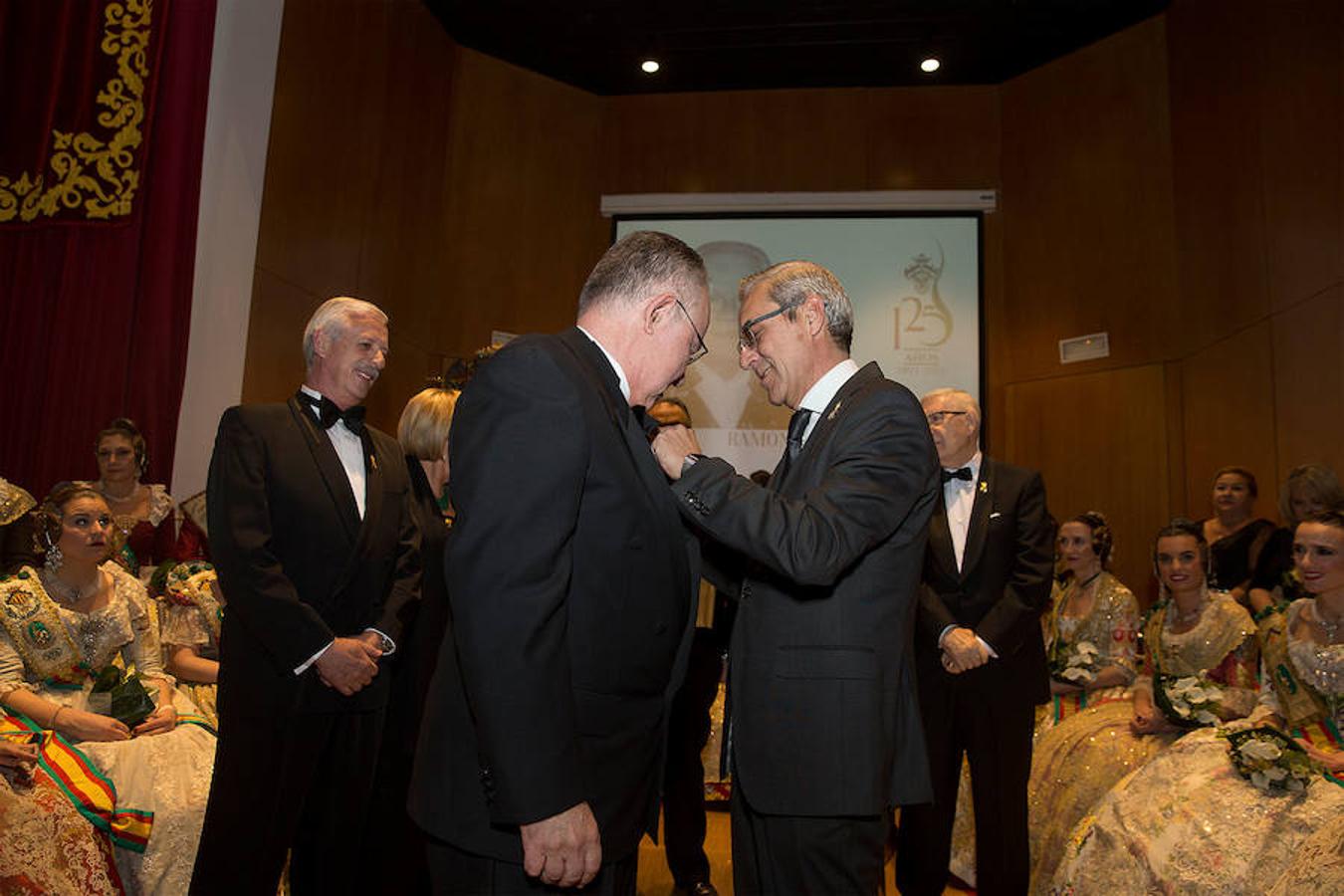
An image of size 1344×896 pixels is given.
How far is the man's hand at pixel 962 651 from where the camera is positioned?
3.16 m

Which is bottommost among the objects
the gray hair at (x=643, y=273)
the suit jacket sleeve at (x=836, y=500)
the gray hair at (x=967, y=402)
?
the suit jacket sleeve at (x=836, y=500)

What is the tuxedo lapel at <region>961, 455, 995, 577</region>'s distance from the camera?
3371 millimetres

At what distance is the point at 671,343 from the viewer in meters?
1.72

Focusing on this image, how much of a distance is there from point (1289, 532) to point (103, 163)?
233 inches

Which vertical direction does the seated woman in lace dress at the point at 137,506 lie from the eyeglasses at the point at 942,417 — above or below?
below

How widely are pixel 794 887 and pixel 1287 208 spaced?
566 centimetres

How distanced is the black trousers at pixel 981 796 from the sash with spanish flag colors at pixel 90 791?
2283 mm

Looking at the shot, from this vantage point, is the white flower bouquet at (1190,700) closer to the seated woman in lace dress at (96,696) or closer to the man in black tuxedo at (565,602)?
the man in black tuxedo at (565,602)

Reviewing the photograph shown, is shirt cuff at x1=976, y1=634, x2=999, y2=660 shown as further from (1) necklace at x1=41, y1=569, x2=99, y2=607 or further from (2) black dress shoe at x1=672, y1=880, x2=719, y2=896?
(1) necklace at x1=41, y1=569, x2=99, y2=607

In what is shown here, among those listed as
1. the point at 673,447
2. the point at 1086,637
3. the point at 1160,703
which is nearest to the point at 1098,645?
the point at 1086,637

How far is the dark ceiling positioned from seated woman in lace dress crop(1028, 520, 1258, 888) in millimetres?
4863

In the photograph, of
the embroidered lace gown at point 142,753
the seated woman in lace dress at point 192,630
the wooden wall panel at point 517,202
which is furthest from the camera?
the wooden wall panel at point 517,202

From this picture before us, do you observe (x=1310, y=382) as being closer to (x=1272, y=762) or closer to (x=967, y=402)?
(x=967, y=402)

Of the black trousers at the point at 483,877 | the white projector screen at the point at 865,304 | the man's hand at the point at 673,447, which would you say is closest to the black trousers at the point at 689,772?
the man's hand at the point at 673,447
